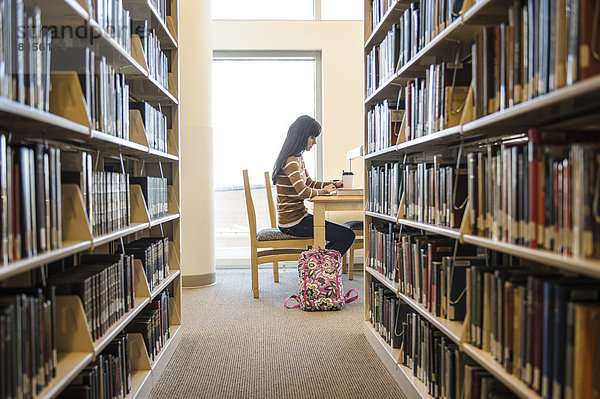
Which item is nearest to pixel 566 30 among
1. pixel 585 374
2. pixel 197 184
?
pixel 585 374

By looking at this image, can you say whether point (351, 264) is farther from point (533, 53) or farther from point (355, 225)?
point (533, 53)

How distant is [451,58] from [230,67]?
3.78 metres

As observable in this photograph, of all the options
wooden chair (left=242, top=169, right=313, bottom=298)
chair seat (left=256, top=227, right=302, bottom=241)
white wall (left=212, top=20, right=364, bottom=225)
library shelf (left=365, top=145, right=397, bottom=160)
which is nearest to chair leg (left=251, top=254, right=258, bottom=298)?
wooden chair (left=242, top=169, right=313, bottom=298)

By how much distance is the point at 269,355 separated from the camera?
277 cm

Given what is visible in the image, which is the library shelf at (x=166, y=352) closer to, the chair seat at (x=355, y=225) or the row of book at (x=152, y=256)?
the row of book at (x=152, y=256)

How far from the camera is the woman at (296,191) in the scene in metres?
4.08

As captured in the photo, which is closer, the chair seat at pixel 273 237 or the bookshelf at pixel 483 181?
the bookshelf at pixel 483 181

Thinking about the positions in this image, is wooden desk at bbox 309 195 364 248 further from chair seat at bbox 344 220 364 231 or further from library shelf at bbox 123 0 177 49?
library shelf at bbox 123 0 177 49

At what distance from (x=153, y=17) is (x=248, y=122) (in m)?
3.00

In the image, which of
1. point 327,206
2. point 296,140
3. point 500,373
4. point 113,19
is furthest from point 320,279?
point 500,373

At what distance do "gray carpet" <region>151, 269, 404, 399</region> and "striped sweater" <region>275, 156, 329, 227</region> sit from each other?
601mm

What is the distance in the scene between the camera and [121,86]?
211 centimetres

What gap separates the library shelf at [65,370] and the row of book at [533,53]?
1276mm

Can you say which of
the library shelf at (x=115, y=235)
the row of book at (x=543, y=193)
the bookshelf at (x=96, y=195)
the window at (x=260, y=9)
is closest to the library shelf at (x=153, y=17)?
the bookshelf at (x=96, y=195)
